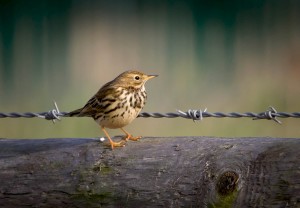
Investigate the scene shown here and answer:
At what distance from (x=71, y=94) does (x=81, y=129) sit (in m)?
1.06

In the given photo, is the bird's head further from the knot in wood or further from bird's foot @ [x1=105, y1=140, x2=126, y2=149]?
the knot in wood

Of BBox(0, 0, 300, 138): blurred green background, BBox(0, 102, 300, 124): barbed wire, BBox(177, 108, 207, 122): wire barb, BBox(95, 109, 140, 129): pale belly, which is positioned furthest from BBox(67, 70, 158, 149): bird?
BBox(0, 0, 300, 138): blurred green background

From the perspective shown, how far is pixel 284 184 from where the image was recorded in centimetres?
447

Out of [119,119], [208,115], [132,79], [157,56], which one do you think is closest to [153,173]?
[208,115]

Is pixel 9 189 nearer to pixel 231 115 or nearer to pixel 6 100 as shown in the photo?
pixel 231 115

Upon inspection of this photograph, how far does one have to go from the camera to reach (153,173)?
4.80m

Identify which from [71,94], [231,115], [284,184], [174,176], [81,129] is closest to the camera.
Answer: [284,184]

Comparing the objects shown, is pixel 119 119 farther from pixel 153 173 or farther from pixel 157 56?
pixel 157 56

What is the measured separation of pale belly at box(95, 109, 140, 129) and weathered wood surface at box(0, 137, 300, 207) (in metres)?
0.81

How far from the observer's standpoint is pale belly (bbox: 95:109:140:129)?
6050 millimetres

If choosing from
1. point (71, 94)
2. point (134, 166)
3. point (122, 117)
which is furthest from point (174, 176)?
point (71, 94)

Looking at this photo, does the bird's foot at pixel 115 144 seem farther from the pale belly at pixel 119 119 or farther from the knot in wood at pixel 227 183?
the pale belly at pixel 119 119

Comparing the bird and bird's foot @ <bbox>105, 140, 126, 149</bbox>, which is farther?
the bird

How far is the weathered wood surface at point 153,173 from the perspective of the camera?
4.54m
